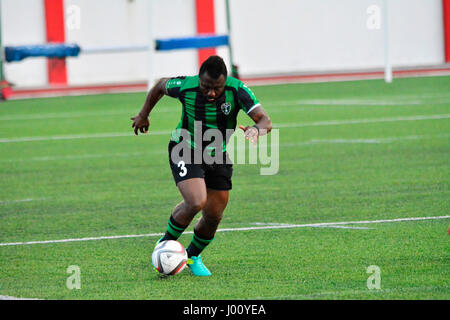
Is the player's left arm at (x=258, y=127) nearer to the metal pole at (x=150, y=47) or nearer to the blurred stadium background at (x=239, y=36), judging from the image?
the metal pole at (x=150, y=47)

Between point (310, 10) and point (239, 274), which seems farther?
point (310, 10)

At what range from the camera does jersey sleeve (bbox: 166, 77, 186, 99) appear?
742 cm

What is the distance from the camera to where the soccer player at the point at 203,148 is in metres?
7.05

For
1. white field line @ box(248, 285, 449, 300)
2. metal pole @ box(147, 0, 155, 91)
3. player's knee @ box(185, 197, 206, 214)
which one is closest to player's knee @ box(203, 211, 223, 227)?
player's knee @ box(185, 197, 206, 214)

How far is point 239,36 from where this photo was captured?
39375mm

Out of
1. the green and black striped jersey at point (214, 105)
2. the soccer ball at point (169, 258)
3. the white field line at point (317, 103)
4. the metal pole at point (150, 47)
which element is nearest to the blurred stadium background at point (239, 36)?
the metal pole at point (150, 47)

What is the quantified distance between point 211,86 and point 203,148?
1.72 ft

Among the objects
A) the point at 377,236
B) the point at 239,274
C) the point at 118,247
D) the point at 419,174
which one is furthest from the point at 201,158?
the point at 419,174

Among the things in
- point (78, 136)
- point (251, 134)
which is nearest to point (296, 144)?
point (78, 136)

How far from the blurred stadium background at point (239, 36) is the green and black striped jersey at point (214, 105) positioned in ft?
91.0

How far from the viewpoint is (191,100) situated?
7324 mm

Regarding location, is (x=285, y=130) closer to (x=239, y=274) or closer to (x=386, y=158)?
(x=386, y=158)

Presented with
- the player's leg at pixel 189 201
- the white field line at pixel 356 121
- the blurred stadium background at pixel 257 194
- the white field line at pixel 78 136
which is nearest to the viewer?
the blurred stadium background at pixel 257 194
